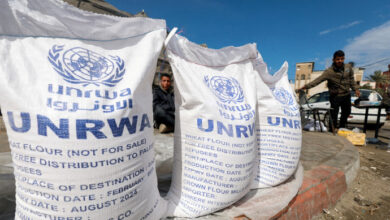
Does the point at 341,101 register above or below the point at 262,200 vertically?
above

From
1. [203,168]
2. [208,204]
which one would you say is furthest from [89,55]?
[208,204]

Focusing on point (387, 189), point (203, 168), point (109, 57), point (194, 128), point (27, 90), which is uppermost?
point (109, 57)

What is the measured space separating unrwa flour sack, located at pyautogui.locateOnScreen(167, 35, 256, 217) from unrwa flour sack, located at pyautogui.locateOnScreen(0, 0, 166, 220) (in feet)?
0.64

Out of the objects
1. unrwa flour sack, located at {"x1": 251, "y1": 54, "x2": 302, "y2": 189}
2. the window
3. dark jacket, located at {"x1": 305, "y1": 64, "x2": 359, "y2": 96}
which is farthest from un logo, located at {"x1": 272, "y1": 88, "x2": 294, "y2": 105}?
the window

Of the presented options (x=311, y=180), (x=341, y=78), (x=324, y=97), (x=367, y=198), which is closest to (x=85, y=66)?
(x=311, y=180)

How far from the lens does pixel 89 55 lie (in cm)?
62

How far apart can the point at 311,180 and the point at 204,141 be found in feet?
2.80

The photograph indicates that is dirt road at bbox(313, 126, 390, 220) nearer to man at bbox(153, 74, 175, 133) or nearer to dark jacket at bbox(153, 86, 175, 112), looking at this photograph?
man at bbox(153, 74, 175, 133)

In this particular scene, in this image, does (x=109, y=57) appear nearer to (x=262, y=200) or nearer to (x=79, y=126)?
(x=79, y=126)

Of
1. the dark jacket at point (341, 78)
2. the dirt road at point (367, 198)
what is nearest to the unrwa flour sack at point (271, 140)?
the dirt road at point (367, 198)

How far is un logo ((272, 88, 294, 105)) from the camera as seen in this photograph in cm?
113

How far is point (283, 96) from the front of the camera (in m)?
1.18

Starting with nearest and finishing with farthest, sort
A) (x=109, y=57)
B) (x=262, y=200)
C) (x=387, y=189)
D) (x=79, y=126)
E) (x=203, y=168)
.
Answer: (x=79, y=126) < (x=109, y=57) < (x=203, y=168) < (x=262, y=200) < (x=387, y=189)

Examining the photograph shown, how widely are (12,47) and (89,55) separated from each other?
0.66ft
